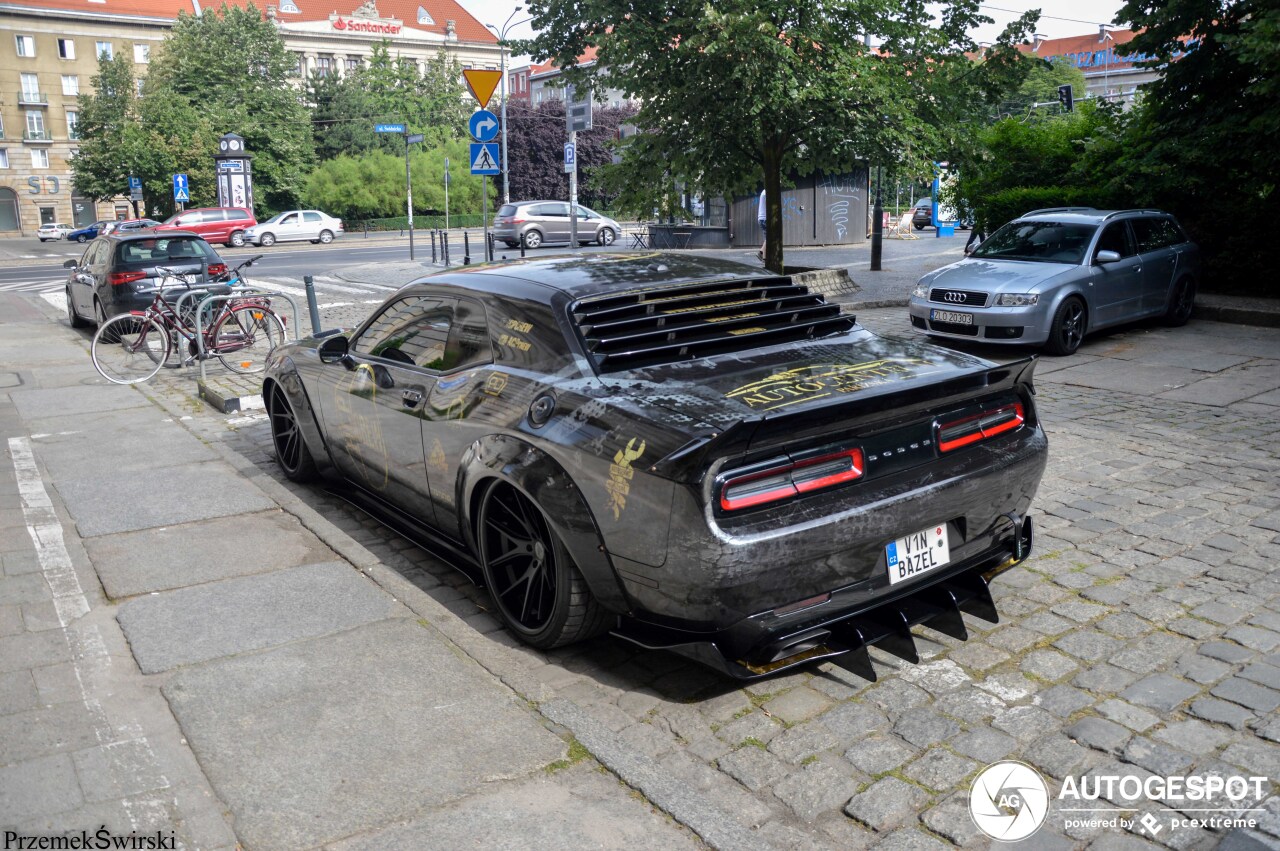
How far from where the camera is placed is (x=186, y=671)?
4.32m

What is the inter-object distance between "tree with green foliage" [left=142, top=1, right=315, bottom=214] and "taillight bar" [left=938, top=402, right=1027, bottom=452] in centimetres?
6081

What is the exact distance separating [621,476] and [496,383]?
1.09 m

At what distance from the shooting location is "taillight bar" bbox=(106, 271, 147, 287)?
47.5ft

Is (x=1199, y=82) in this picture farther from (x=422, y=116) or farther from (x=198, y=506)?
(x=422, y=116)

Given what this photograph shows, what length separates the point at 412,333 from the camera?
5.52 m

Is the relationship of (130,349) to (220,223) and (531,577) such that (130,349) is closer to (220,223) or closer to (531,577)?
(531,577)

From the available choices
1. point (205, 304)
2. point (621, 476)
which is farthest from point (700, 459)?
point (205, 304)

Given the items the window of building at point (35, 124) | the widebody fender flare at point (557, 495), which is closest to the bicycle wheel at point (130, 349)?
the widebody fender flare at point (557, 495)

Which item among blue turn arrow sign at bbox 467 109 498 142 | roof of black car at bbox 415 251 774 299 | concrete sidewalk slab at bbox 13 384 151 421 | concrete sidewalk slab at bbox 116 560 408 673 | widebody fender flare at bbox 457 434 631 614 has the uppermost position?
blue turn arrow sign at bbox 467 109 498 142

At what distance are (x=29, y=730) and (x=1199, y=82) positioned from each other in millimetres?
17083

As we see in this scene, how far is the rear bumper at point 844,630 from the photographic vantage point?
12.0ft

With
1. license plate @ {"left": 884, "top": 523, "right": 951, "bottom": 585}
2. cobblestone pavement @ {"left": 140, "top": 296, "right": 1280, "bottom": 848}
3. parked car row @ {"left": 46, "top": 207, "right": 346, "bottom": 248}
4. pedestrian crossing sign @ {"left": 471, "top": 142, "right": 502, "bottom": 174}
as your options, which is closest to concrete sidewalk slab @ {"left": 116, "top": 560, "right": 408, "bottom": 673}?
cobblestone pavement @ {"left": 140, "top": 296, "right": 1280, "bottom": 848}

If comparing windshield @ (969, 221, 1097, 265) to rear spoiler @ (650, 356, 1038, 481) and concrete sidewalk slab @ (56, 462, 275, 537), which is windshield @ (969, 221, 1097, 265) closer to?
rear spoiler @ (650, 356, 1038, 481)

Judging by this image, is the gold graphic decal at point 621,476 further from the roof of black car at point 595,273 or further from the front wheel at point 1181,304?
the front wheel at point 1181,304
